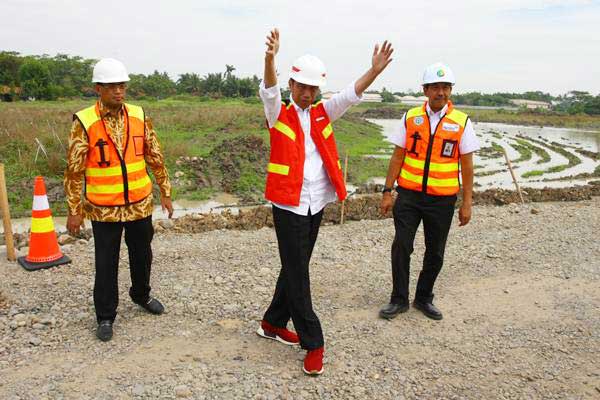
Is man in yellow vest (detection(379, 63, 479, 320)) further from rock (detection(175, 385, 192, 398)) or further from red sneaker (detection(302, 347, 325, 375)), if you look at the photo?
rock (detection(175, 385, 192, 398))

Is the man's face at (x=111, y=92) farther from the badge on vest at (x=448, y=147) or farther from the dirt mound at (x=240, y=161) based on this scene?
the dirt mound at (x=240, y=161)

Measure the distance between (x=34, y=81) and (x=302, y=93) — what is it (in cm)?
4469

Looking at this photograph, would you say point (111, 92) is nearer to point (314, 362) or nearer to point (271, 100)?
point (271, 100)

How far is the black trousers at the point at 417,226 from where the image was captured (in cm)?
379

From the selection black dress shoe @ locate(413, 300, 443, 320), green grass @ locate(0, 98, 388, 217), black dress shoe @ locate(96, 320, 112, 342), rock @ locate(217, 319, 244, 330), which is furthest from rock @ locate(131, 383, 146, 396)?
green grass @ locate(0, 98, 388, 217)

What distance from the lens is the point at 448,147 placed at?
3699 millimetres

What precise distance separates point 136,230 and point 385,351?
1984 millimetres

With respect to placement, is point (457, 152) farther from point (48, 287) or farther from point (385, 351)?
point (48, 287)

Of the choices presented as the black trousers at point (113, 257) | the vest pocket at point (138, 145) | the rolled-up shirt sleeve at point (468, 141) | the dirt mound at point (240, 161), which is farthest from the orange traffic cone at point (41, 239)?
the dirt mound at point (240, 161)

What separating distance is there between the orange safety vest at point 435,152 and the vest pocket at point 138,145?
1986 mm

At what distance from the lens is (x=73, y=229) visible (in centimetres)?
335

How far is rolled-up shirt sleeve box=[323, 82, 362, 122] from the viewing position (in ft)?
9.97

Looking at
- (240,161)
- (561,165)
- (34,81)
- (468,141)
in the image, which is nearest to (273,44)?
(468,141)

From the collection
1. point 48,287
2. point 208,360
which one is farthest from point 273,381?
point 48,287
